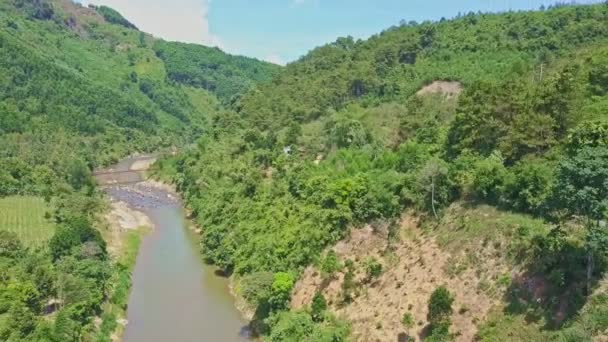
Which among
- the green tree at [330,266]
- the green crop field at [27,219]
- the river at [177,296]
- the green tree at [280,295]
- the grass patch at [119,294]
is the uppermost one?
the green tree at [330,266]

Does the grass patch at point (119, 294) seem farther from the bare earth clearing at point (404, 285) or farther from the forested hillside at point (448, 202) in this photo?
the bare earth clearing at point (404, 285)

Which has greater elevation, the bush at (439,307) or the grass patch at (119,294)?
the bush at (439,307)

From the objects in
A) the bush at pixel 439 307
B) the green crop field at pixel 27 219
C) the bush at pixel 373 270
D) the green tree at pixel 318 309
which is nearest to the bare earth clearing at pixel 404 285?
the bush at pixel 373 270

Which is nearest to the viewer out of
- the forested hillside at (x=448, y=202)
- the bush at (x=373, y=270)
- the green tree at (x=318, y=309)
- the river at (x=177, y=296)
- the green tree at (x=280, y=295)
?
the forested hillside at (x=448, y=202)

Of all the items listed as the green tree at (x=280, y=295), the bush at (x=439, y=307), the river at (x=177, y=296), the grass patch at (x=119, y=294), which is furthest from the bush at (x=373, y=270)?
the grass patch at (x=119, y=294)

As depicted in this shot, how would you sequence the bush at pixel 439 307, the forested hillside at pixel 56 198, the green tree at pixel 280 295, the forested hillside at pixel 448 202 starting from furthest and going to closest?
1. the green tree at pixel 280 295
2. the forested hillside at pixel 56 198
3. the bush at pixel 439 307
4. the forested hillside at pixel 448 202

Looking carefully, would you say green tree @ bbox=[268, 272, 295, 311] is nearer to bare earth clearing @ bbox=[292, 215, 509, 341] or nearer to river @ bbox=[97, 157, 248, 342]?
bare earth clearing @ bbox=[292, 215, 509, 341]

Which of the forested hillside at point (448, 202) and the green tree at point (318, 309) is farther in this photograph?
the green tree at point (318, 309)

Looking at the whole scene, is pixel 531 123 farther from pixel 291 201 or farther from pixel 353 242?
pixel 291 201

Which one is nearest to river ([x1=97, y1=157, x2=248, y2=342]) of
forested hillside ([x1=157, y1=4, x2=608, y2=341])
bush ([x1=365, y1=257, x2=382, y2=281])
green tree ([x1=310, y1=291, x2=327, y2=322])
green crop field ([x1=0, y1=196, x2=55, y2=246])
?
forested hillside ([x1=157, y1=4, x2=608, y2=341])
